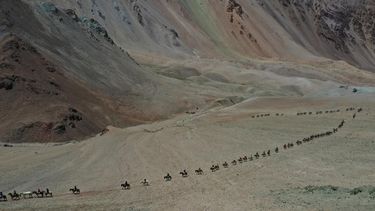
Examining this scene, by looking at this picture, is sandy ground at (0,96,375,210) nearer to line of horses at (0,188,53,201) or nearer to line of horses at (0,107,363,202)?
line of horses at (0,107,363,202)

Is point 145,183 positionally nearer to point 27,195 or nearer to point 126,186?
point 126,186

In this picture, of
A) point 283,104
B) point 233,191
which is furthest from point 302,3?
point 233,191

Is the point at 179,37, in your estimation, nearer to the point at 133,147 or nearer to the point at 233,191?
the point at 133,147

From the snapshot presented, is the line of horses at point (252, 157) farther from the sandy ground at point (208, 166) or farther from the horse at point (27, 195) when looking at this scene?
the horse at point (27, 195)

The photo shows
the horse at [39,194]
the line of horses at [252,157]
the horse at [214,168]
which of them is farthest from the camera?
the horse at [214,168]

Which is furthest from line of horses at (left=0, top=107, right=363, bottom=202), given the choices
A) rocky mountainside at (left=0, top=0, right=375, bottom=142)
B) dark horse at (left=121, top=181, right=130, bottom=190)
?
rocky mountainside at (left=0, top=0, right=375, bottom=142)

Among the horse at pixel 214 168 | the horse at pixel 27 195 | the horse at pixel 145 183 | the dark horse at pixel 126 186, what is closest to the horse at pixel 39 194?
the horse at pixel 27 195
